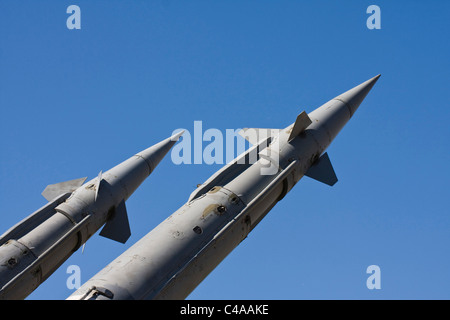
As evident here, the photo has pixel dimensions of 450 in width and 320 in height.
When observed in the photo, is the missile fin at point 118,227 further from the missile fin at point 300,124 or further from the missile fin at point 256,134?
the missile fin at point 300,124

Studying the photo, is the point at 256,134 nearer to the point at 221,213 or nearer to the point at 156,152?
the point at 221,213

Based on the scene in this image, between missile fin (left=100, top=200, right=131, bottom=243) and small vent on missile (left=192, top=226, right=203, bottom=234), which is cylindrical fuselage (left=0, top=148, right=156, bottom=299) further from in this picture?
small vent on missile (left=192, top=226, right=203, bottom=234)

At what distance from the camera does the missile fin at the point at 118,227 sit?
16719 mm

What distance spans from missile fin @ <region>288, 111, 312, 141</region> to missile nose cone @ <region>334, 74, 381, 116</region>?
2.46m

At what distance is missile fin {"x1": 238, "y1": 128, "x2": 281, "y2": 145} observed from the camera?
50.4ft

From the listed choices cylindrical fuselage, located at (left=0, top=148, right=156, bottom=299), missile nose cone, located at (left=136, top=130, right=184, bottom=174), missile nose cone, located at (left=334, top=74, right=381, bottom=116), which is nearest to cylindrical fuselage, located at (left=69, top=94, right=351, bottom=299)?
missile nose cone, located at (left=334, top=74, right=381, bottom=116)

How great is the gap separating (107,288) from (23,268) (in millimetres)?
4672

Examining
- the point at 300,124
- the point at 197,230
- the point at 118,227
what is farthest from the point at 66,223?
the point at 300,124

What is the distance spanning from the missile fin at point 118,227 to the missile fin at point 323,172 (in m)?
6.14
